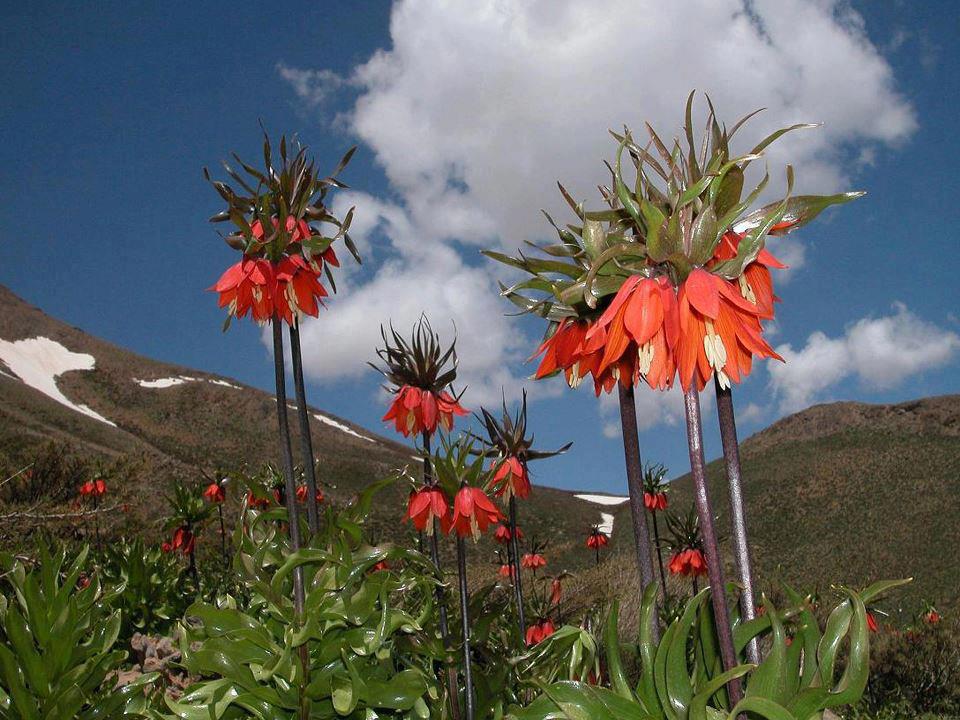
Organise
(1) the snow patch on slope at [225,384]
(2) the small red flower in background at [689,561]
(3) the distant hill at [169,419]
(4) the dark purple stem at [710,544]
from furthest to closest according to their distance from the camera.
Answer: (1) the snow patch on slope at [225,384] < (3) the distant hill at [169,419] < (2) the small red flower in background at [689,561] < (4) the dark purple stem at [710,544]

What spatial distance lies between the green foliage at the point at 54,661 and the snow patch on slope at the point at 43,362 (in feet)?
175

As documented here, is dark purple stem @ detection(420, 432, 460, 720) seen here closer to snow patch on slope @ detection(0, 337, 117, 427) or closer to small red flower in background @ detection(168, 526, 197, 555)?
small red flower in background @ detection(168, 526, 197, 555)

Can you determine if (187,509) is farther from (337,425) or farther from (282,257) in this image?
(337,425)

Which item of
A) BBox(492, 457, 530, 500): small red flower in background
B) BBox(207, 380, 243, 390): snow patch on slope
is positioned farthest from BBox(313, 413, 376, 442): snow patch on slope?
BBox(492, 457, 530, 500): small red flower in background

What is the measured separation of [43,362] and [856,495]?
58.5 meters

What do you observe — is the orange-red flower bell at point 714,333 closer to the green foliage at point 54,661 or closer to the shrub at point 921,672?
the green foliage at point 54,661

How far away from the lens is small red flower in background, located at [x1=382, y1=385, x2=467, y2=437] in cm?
452

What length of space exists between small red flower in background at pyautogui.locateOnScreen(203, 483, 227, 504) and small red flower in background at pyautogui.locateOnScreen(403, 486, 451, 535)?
20.4ft

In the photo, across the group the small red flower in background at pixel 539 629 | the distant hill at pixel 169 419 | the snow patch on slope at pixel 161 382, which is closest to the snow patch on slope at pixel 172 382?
the snow patch on slope at pixel 161 382

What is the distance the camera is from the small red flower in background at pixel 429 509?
4.06 meters

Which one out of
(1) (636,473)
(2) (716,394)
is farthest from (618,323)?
(1) (636,473)

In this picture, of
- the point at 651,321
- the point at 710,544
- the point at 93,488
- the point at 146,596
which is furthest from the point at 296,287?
the point at 93,488

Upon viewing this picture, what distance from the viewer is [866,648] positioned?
1760 mm

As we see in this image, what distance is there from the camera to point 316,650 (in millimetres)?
3258
